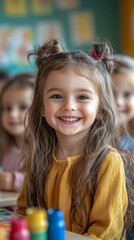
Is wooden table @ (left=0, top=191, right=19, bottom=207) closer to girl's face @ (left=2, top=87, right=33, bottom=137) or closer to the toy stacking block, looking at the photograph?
girl's face @ (left=2, top=87, right=33, bottom=137)

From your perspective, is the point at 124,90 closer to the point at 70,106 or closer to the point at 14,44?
the point at 70,106

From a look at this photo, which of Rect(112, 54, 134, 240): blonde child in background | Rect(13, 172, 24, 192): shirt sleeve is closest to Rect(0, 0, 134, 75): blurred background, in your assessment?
Rect(112, 54, 134, 240): blonde child in background

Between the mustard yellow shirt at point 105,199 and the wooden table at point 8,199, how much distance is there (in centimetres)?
27

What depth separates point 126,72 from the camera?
2.45 m

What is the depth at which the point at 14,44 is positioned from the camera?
211 inches

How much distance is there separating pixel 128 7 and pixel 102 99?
422 centimetres

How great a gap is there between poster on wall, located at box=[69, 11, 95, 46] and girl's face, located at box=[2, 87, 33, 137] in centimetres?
327

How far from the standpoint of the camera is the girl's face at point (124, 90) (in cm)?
244

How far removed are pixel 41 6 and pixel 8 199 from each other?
417cm

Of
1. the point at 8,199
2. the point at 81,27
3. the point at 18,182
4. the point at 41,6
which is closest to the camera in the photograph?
the point at 8,199

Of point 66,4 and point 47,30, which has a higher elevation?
point 66,4

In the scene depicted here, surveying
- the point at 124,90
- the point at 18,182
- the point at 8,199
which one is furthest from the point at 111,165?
the point at 124,90

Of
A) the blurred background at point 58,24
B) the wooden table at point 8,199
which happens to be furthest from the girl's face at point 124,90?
the blurred background at point 58,24

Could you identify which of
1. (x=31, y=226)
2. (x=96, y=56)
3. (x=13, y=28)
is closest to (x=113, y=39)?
(x=13, y=28)
